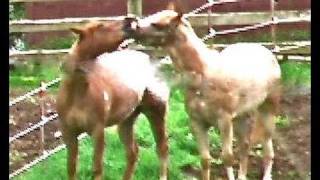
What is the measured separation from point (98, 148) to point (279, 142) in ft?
6.29

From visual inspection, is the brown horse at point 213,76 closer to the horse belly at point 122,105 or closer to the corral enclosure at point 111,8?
the horse belly at point 122,105

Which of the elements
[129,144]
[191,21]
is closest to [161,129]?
[129,144]

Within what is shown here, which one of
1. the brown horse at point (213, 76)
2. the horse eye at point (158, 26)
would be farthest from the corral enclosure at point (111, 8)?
the horse eye at point (158, 26)

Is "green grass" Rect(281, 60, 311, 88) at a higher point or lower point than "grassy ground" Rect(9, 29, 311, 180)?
higher

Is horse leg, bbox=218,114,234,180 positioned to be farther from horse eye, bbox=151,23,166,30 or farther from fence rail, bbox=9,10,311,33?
fence rail, bbox=9,10,311,33

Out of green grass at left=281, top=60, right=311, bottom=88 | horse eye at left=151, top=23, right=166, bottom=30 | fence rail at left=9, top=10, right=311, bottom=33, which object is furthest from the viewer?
fence rail at left=9, top=10, right=311, bottom=33

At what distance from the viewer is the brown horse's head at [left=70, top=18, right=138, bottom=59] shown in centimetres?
370

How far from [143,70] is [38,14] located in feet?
15.6

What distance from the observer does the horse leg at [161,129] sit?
4465mm

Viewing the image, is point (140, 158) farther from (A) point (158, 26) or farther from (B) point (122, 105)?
(A) point (158, 26)

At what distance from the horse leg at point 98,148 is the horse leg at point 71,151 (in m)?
0.13

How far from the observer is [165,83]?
4.14 meters

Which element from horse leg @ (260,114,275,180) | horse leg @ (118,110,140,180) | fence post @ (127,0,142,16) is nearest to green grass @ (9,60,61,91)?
fence post @ (127,0,142,16)

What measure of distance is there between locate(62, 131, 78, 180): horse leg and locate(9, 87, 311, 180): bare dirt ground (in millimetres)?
1198
